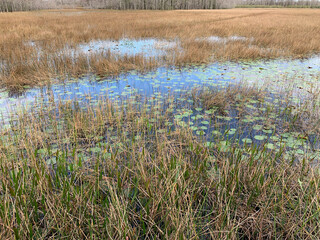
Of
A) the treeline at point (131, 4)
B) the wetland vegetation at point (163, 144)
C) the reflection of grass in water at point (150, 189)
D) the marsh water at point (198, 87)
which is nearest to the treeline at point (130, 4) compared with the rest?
the treeline at point (131, 4)

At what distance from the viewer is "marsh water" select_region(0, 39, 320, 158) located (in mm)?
3240

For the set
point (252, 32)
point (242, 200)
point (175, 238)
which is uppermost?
point (252, 32)

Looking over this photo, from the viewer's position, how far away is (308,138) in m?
2.94

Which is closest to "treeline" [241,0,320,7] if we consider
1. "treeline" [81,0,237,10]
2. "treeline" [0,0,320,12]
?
"treeline" [0,0,320,12]

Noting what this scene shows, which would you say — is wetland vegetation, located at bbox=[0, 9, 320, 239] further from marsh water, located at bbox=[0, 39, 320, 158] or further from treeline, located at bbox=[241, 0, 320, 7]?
treeline, located at bbox=[241, 0, 320, 7]

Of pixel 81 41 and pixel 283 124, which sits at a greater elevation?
pixel 81 41

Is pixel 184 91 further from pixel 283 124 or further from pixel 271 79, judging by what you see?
pixel 271 79

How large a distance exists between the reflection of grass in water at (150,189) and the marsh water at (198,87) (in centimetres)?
17

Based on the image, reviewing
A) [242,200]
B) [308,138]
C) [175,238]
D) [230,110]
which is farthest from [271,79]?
[175,238]

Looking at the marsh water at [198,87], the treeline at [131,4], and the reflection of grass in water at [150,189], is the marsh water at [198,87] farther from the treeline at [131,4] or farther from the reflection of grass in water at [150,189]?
the treeline at [131,4]

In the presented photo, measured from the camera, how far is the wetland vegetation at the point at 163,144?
1623 millimetres

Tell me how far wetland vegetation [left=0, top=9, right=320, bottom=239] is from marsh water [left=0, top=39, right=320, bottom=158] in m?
0.03

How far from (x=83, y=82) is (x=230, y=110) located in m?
4.01

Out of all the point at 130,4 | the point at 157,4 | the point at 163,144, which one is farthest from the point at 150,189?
the point at 130,4
